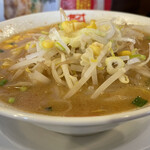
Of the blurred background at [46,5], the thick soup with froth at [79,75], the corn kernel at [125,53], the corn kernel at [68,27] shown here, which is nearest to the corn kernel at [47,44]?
the thick soup with froth at [79,75]

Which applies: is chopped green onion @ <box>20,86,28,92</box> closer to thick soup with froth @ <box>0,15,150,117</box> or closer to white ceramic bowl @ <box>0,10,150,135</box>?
thick soup with froth @ <box>0,15,150,117</box>

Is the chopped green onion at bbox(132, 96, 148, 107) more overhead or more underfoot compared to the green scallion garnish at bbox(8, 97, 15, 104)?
more overhead

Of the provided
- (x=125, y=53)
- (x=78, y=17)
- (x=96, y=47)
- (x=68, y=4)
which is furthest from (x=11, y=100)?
(x=68, y=4)

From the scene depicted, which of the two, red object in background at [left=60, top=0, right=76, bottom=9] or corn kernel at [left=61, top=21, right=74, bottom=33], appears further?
red object in background at [left=60, top=0, right=76, bottom=9]

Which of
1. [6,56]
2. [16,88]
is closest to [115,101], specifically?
[16,88]

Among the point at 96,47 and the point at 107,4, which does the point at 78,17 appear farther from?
the point at 107,4

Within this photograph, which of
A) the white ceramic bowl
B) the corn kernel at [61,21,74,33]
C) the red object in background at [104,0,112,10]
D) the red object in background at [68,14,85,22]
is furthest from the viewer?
the red object in background at [104,0,112,10]

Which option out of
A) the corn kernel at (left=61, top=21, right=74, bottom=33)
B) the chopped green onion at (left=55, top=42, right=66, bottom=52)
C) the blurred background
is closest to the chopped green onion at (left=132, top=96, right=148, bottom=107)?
the chopped green onion at (left=55, top=42, right=66, bottom=52)

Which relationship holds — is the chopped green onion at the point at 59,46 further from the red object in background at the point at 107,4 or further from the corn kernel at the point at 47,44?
the red object in background at the point at 107,4
